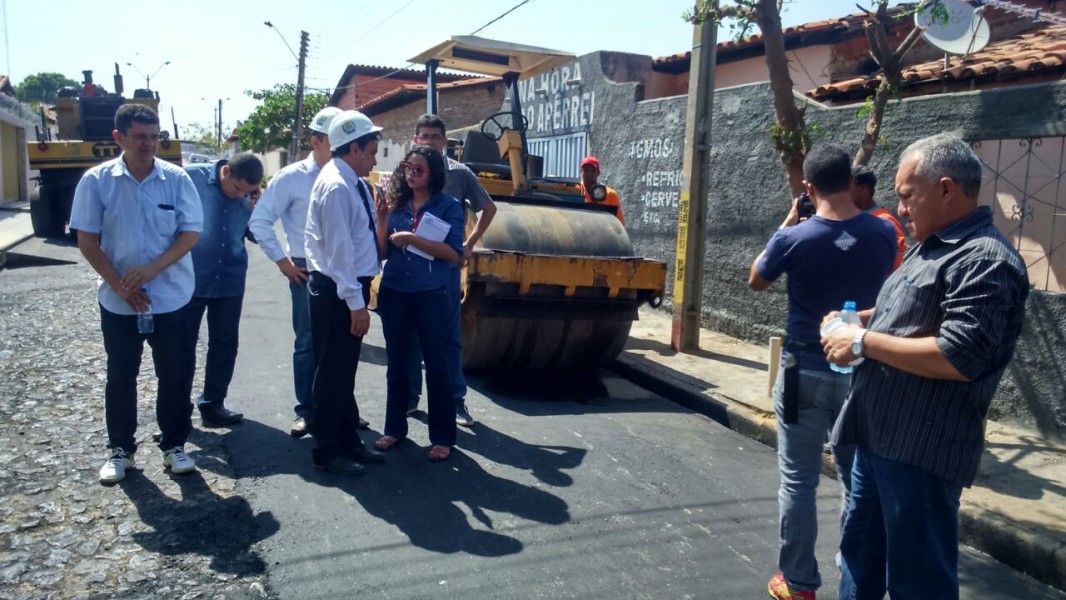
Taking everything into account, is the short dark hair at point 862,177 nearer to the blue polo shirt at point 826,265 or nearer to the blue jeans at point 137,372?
the blue polo shirt at point 826,265

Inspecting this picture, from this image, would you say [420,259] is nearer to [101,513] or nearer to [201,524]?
[201,524]

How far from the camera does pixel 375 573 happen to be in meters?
3.36

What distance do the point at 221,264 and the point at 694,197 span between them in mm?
4361

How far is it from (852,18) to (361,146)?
7.69 meters

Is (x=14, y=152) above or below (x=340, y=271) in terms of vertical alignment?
above

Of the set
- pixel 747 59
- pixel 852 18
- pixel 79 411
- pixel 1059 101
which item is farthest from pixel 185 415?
pixel 747 59

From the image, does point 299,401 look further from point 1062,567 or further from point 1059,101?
point 1059,101

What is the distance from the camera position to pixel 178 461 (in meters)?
4.22

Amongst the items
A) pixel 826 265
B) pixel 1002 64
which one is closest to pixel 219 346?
pixel 826 265

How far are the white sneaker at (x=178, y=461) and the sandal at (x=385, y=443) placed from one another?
3.21ft

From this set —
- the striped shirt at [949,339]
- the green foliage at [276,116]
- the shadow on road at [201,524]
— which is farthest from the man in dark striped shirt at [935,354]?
the green foliage at [276,116]

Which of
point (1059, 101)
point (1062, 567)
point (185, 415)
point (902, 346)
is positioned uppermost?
point (1059, 101)

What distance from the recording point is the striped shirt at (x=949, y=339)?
86.6 inches

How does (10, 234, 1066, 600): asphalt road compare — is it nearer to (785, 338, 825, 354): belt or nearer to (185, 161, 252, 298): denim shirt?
(185, 161, 252, 298): denim shirt
